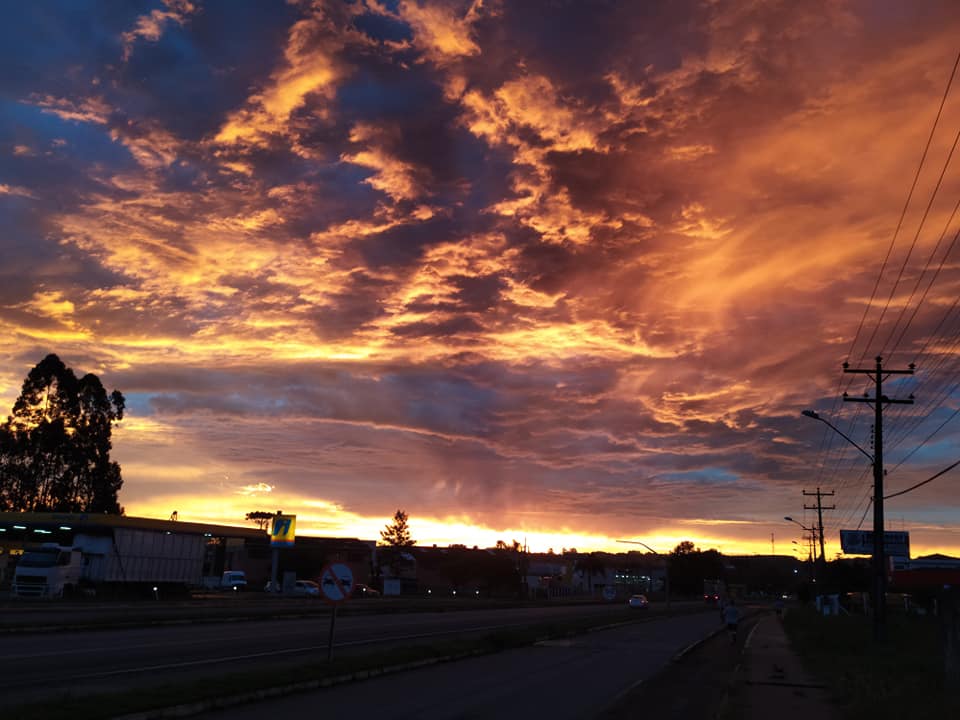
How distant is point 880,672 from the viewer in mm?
21797

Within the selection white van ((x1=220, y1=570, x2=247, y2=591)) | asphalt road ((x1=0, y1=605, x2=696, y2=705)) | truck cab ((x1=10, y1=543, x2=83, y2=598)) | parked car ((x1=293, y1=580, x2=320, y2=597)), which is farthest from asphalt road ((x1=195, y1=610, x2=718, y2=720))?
white van ((x1=220, y1=570, x2=247, y2=591))

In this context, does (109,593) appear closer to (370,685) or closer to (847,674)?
(370,685)

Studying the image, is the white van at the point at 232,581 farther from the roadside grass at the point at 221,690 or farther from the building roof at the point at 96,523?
the roadside grass at the point at 221,690

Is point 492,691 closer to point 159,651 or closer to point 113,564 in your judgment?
point 159,651

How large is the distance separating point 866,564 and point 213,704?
135m

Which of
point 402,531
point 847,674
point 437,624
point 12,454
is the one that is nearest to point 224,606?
point 437,624

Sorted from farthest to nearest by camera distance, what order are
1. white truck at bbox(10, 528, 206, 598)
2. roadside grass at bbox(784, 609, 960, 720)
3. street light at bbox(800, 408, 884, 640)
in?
white truck at bbox(10, 528, 206, 598)
street light at bbox(800, 408, 884, 640)
roadside grass at bbox(784, 609, 960, 720)

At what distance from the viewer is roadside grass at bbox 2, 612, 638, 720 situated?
1117 centimetres

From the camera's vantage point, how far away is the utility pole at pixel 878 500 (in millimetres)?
32344

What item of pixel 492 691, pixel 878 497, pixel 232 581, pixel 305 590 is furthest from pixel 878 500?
pixel 232 581

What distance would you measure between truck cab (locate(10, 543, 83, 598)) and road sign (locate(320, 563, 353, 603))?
34.1 m

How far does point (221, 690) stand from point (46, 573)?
124 ft

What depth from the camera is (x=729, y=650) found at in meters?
34.6

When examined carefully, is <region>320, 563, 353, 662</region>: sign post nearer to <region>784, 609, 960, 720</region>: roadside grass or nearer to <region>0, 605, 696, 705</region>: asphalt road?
<region>0, 605, 696, 705</region>: asphalt road
